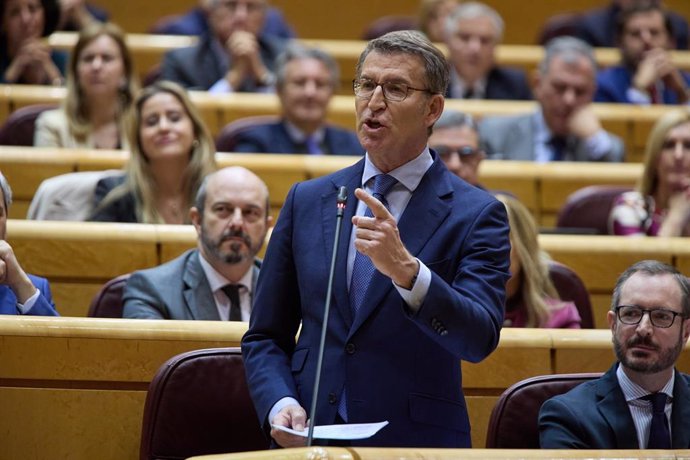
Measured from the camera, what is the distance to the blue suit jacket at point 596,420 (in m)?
1.35

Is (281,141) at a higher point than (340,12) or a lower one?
lower

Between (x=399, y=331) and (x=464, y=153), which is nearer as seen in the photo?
(x=399, y=331)

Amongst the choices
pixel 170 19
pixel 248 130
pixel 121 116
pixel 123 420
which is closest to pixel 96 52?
pixel 121 116

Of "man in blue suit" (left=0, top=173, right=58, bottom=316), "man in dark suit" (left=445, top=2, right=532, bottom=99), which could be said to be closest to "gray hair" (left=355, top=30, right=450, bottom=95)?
"man in blue suit" (left=0, top=173, right=58, bottom=316)

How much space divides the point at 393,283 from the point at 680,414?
486mm

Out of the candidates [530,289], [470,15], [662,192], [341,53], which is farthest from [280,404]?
[341,53]

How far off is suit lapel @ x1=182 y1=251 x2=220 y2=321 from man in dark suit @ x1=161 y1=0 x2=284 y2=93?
1.34 meters

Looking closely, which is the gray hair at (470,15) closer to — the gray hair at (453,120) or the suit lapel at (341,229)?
the gray hair at (453,120)

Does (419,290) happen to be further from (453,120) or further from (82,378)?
(453,120)

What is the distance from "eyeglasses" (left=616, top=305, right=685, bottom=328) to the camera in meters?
1.43

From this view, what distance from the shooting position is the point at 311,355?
1156mm

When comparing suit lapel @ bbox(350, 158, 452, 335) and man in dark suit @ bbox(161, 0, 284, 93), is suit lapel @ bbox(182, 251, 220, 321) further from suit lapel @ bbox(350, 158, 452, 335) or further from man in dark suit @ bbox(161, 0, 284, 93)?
man in dark suit @ bbox(161, 0, 284, 93)

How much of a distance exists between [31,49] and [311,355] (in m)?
2.08

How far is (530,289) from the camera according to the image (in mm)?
1899
